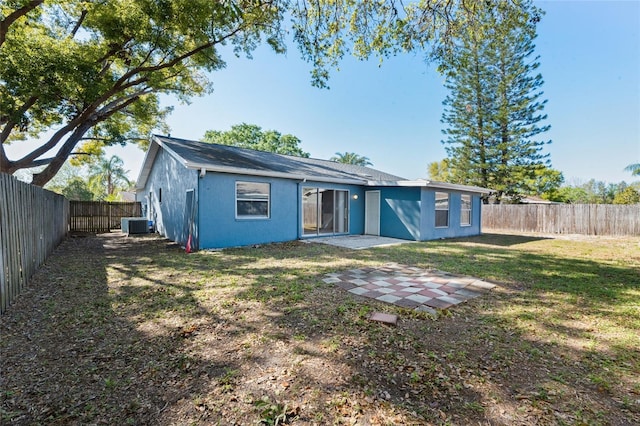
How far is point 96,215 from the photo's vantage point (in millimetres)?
14305

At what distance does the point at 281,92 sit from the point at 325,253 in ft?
36.1

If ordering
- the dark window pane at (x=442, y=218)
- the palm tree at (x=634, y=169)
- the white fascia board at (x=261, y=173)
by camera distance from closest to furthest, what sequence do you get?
the white fascia board at (x=261, y=173) < the dark window pane at (x=442, y=218) < the palm tree at (x=634, y=169)

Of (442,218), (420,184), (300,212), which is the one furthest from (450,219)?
(300,212)

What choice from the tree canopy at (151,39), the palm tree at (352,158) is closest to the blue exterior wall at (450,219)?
the tree canopy at (151,39)

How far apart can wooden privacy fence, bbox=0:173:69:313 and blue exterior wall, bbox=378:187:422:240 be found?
10.3m

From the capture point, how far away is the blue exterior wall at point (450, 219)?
1124 cm

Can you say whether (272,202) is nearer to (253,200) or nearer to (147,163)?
(253,200)

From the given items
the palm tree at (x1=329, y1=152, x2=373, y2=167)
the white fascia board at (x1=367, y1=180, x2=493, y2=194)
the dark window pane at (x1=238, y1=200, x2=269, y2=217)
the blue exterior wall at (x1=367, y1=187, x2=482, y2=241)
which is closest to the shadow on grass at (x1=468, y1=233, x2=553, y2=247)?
the blue exterior wall at (x1=367, y1=187, x2=482, y2=241)

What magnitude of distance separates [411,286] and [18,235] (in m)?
6.20

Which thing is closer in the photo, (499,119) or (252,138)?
(499,119)

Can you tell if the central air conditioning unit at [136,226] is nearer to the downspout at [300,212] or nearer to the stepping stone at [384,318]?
the downspout at [300,212]

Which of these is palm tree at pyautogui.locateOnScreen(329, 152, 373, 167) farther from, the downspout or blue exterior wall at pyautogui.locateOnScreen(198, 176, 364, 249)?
the downspout

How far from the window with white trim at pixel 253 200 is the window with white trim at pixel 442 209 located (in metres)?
6.87

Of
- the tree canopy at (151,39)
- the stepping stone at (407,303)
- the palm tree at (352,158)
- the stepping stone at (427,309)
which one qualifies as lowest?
the stepping stone at (427,309)
